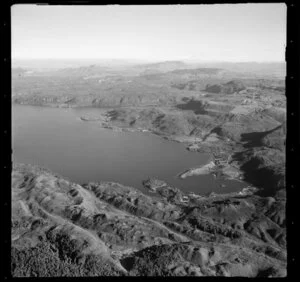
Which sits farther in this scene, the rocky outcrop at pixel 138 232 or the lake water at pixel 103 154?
the lake water at pixel 103 154

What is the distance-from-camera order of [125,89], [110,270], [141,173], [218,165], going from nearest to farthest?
[110,270] < [141,173] < [218,165] < [125,89]

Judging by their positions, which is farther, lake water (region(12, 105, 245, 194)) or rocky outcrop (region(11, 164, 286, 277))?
lake water (region(12, 105, 245, 194))

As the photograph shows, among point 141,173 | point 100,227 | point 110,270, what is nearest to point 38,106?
point 141,173

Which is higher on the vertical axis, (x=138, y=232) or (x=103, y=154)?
(x=103, y=154)

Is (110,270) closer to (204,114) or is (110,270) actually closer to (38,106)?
(204,114)

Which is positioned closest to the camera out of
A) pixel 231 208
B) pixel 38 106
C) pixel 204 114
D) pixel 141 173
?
pixel 231 208

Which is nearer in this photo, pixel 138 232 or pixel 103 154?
pixel 138 232

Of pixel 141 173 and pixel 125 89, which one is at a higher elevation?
pixel 125 89

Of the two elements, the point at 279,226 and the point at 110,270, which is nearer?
the point at 110,270
